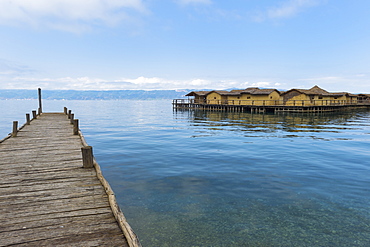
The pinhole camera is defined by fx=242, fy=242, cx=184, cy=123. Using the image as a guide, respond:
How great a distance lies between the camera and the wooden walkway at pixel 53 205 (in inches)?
175

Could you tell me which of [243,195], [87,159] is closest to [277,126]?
[243,195]

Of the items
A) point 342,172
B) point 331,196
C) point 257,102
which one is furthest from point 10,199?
point 257,102

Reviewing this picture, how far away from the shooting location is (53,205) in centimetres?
574

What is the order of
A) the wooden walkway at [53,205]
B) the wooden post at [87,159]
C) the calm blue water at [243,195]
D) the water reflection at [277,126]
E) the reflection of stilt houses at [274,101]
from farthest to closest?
1. the reflection of stilt houses at [274,101]
2. the water reflection at [277,126]
3. the wooden post at [87,159]
4. the calm blue water at [243,195]
5. the wooden walkway at [53,205]

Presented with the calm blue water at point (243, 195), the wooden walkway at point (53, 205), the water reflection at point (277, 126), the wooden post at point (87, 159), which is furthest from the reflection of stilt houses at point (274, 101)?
the wooden walkway at point (53, 205)

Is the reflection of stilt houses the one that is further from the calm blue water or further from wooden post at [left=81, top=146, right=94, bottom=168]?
wooden post at [left=81, top=146, right=94, bottom=168]

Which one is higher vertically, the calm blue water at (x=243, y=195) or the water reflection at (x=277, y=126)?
the water reflection at (x=277, y=126)

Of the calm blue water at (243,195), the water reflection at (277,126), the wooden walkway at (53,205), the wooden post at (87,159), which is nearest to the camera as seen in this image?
the wooden walkway at (53,205)

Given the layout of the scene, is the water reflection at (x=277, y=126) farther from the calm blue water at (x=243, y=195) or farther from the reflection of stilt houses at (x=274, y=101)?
the reflection of stilt houses at (x=274, y=101)

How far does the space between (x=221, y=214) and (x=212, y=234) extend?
1184mm

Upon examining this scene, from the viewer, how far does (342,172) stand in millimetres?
12805

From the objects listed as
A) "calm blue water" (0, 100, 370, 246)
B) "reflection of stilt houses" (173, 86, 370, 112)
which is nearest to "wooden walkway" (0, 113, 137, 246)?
"calm blue water" (0, 100, 370, 246)

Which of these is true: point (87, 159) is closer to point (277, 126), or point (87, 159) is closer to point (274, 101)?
point (277, 126)

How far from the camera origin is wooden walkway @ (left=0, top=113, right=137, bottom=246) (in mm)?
4457
